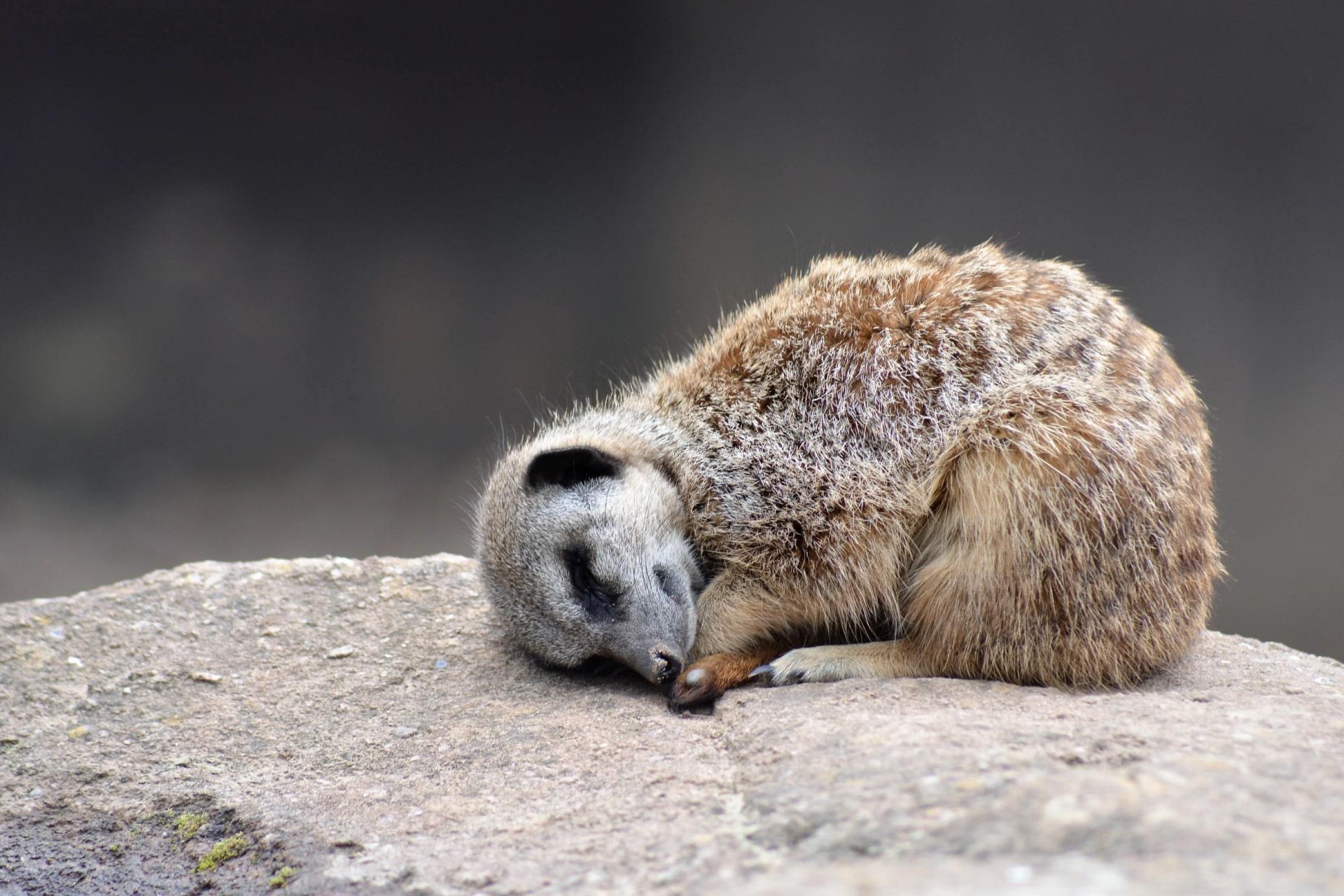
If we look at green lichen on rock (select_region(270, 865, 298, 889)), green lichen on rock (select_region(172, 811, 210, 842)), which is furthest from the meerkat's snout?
green lichen on rock (select_region(172, 811, 210, 842))

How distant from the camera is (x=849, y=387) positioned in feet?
9.57

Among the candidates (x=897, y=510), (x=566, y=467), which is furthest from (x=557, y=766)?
(x=897, y=510)

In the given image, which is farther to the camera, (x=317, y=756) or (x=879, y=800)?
(x=317, y=756)

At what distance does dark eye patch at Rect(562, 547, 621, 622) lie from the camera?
280 cm

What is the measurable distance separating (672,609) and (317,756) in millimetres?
960

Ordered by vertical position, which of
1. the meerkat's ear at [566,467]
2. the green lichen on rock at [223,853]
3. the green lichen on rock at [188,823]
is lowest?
the green lichen on rock at [223,853]

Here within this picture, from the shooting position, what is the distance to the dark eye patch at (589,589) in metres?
2.80

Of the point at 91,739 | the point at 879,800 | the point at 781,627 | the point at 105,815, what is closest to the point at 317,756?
the point at 105,815

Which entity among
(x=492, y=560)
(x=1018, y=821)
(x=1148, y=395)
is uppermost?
(x=1148, y=395)

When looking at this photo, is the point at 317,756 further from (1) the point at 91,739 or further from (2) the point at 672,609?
(2) the point at 672,609

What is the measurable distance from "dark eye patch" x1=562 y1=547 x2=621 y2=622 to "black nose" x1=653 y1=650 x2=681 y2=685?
161mm

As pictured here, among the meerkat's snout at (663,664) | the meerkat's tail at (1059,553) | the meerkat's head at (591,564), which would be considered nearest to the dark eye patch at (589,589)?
the meerkat's head at (591,564)

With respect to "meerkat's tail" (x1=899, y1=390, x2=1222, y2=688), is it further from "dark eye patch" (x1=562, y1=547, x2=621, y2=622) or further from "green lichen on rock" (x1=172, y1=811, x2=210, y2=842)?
"green lichen on rock" (x1=172, y1=811, x2=210, y2=842)

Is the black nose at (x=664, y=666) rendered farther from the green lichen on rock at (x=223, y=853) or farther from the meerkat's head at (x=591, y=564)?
the green lichen on rock at (x=223, y=853)
